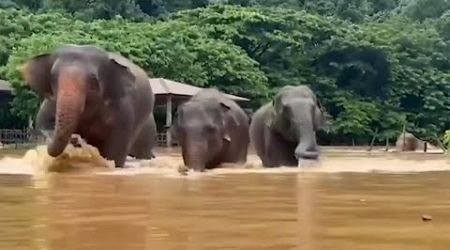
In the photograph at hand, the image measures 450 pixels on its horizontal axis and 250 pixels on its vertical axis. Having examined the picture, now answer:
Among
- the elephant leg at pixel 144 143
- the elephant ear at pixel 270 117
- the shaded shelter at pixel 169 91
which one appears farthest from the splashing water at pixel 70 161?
the shaded shelter at pixel 169 91

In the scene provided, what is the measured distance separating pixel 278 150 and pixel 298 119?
1.61 feet

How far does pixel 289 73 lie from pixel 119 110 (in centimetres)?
2552

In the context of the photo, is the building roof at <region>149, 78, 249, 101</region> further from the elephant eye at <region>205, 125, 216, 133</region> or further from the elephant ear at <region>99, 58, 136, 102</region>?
the elephant ear at <region>99, 58, 136, 102</region>

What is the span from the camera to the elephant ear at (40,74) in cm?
892

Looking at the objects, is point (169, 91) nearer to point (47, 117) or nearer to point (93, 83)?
point (47, 117)

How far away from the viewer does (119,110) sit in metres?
8.89

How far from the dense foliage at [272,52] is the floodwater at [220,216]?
70.4 ft

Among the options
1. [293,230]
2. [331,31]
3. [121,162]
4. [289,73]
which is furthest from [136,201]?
[331,31]

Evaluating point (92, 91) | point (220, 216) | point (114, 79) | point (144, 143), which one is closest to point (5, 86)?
point (144, 143)

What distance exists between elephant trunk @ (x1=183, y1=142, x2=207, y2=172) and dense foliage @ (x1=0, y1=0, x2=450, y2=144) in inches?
692

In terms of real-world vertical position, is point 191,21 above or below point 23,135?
above

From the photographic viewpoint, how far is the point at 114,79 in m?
8.85

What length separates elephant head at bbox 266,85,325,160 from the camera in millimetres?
10539

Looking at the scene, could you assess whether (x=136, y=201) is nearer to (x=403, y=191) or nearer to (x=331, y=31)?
(x=403, y=191)
